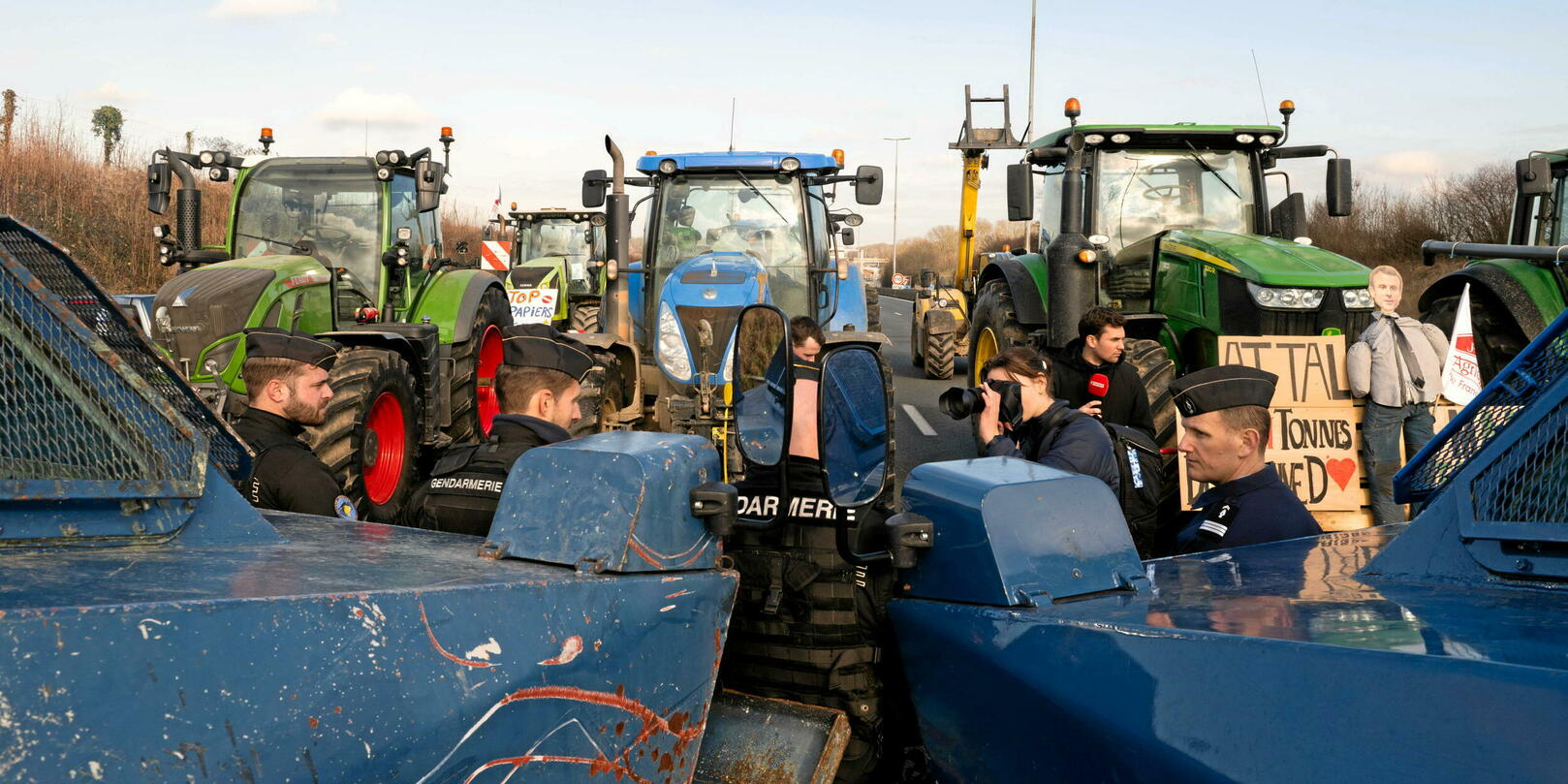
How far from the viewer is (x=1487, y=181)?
2659 cm

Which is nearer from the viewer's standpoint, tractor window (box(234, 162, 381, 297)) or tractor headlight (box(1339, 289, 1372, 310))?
tractor headlight (box(1339, 289, 1372, 310))

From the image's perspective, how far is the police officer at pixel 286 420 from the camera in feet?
12.6

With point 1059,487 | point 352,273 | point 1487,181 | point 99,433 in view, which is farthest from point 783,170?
point 1487,181

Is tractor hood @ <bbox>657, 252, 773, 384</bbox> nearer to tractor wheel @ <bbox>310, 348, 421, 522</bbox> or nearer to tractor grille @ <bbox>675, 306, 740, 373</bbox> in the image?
tractor grille @ <bbox>675, 306, 740, 373</bbox>

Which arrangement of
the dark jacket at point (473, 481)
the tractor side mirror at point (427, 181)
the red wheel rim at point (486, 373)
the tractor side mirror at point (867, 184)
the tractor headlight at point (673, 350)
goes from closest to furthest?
the dark jacket at point (473, 481), the tractor headlight at point (673, 350), the tractor side mirror at point (427, 181), the tractor side mirror at point (867, 184), the red wheel rim at point (486, 373)

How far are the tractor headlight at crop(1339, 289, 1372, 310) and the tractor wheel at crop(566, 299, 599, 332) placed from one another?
408 inches

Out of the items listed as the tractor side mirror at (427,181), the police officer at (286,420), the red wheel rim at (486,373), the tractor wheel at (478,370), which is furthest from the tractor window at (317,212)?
the police officer at (286,420)

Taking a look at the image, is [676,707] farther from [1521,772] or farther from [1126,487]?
[1126,487]

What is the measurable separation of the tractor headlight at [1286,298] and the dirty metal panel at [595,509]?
229 inches

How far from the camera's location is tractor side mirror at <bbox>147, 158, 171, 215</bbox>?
8.69m

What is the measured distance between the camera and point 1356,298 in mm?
7465

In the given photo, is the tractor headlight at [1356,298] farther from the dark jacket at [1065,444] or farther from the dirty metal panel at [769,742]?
the dirty metal panel at [769,742]

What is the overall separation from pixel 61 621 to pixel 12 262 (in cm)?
62

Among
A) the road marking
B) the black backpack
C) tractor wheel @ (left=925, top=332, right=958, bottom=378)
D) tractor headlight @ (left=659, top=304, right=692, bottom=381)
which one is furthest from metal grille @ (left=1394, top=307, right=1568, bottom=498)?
tractor wheel @ (left=925, top=332, right=958, bottom=378)
